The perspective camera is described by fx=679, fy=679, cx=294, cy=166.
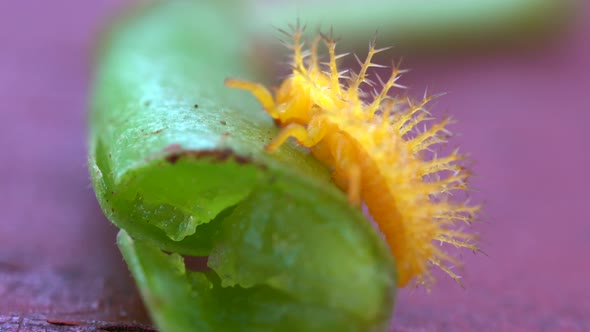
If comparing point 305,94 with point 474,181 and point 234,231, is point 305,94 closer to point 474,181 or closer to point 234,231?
point 234,231

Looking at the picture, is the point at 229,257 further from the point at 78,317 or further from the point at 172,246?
the point at 78,317

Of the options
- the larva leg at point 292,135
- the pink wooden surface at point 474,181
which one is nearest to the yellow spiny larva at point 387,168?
the larva leg at point 292,135

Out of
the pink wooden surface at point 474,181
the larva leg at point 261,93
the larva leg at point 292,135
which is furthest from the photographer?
the pink wooden surface at point 474,181

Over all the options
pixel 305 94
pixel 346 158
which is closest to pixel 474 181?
pixel 305 94

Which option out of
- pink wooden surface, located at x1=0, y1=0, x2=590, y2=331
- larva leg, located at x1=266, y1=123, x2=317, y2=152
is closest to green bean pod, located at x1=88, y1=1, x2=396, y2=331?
larva leg, located at x1=266, y1=123, x2=317, y2=152

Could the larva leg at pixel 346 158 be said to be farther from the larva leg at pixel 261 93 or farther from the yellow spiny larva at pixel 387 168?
the larva leg at pixel 261 93

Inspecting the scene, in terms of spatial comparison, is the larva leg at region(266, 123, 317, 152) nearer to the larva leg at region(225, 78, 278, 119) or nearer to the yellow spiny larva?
the yellow spiny larva

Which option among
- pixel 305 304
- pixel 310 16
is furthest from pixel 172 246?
pixel 310 16
